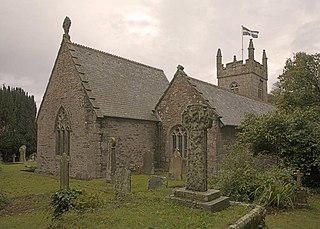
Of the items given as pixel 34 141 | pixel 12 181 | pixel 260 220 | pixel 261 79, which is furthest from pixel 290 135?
pixel 261 79

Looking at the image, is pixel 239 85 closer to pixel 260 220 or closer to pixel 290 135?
pixel 290 135

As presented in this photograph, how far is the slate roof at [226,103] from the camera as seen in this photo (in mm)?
21191

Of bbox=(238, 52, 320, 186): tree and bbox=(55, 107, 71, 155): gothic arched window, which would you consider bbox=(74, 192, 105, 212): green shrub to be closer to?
bbox=(238, 52, 320, 186): tree

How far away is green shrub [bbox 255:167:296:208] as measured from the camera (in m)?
10.0

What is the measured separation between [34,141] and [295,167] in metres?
26.7

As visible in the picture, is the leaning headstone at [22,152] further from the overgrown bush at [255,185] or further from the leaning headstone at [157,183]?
the overgrown bush at [255,185]

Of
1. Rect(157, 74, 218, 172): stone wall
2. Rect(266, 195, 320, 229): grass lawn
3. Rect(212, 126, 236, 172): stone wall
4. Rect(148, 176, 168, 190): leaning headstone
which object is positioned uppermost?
Rect(157, 74, 218, 172): stone wall

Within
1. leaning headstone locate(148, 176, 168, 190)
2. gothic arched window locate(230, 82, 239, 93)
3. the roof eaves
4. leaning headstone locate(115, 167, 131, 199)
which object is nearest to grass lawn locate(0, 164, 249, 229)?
leaning headstone locate(115, 167, 131, 199)

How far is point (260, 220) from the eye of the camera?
24.8 ft

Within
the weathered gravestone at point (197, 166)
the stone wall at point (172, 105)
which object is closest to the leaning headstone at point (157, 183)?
the weathered gravestone at point (197, 166)

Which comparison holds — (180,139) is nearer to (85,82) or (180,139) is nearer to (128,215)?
(85,82)

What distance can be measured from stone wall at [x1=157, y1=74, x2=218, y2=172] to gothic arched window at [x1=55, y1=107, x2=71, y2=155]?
674cm

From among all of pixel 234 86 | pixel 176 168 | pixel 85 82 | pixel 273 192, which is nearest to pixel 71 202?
pixel 273 192

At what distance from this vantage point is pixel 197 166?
8.23 m
